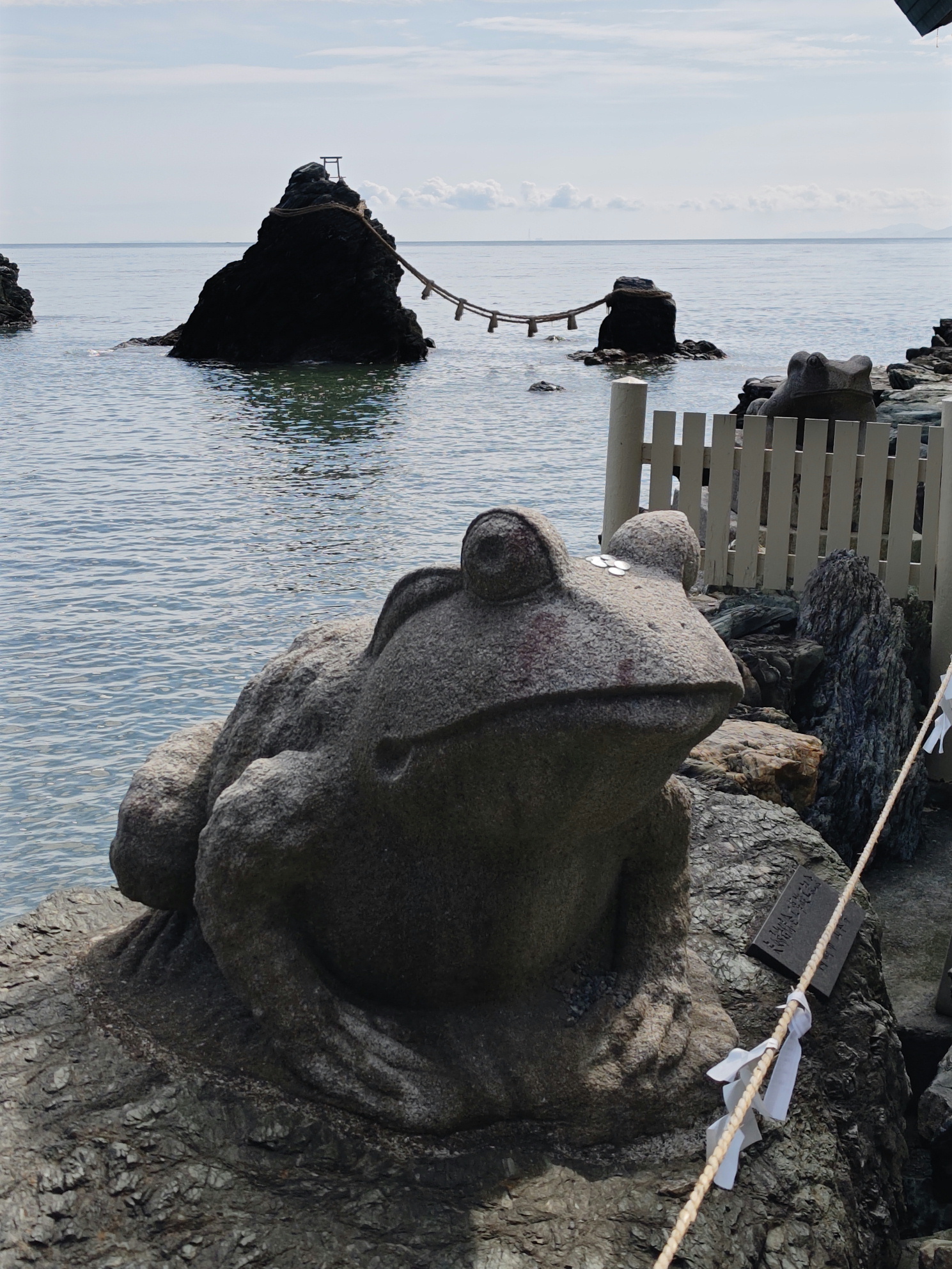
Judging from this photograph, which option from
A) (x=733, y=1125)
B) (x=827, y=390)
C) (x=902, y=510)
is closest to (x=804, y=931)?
(x=733, y=1125)

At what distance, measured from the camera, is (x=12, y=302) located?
40156 mm

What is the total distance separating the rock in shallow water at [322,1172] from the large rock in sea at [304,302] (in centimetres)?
2864

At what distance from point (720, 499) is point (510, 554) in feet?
15.6

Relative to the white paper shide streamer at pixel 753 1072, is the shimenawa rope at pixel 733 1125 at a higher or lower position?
higher

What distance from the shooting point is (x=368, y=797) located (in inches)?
101

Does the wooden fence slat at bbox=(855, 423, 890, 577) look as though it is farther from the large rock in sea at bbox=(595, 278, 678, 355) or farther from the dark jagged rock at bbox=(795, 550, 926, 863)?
the large rock in sea at bbox=(595, 278, 678, 355)

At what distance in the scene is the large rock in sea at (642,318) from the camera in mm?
31953

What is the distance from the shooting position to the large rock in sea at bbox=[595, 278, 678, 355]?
3195 cm

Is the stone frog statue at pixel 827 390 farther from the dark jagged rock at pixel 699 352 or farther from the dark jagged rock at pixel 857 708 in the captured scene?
the dark jagged rock at pixel 699 352

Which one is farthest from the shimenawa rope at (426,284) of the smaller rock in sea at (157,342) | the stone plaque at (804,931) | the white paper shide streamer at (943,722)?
the stone plaque at (804,931)

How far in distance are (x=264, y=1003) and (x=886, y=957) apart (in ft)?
9.77

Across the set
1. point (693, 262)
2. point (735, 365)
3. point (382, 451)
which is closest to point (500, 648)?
point (382, 451)

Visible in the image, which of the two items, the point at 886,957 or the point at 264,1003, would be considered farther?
the point at 886,957

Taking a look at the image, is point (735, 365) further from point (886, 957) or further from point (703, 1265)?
point (703, 1265)
